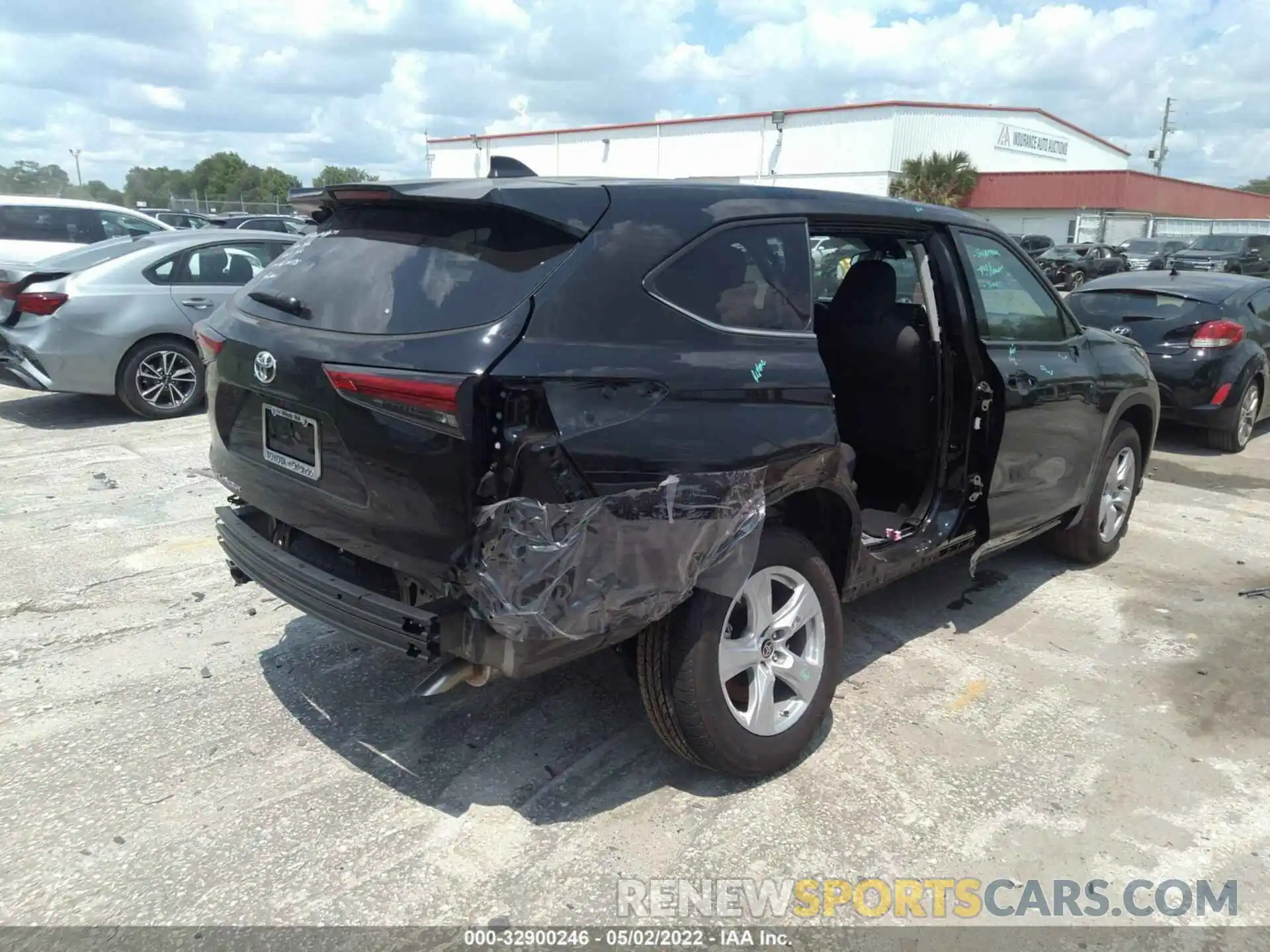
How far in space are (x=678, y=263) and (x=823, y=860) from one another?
186 cm

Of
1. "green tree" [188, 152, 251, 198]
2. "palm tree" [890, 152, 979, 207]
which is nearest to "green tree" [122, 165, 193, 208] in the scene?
"green tree" [188, 152, 251, 198]

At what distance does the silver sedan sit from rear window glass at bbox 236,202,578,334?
5.49 m

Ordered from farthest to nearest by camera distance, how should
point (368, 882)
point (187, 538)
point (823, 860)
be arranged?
point (187, 538)
point (823, 860)
point (368, 882)

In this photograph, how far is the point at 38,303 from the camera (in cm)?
746

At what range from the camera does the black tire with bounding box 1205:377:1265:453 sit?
8133 millimetres

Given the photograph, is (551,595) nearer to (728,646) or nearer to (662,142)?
(728,646)

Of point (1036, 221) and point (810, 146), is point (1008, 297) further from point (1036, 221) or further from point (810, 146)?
point (810, 146)

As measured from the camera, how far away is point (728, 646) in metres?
2.97

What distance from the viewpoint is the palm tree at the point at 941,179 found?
1721 inches

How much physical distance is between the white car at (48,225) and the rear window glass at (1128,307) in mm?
10541

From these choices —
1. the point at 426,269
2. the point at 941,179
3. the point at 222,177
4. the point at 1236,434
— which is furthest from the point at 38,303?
the point at 222,177

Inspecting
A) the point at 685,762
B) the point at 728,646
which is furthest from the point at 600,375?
the point at 685,762

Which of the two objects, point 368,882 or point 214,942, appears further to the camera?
point 368,882

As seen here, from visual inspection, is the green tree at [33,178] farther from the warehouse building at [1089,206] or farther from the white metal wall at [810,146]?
the warehouse building at [1089,206]
